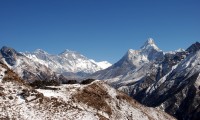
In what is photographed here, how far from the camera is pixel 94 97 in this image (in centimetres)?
8900

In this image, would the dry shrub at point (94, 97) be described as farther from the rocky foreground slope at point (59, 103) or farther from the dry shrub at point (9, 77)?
the dry shrub at point (9, 77)

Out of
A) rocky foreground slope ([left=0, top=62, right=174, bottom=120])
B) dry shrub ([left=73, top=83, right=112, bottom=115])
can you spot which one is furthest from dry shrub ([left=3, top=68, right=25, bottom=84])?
dry shrub ([left=73, top=83, right=112, bottom=115])

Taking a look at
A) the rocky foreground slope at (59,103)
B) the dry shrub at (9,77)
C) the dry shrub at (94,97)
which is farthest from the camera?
the dry shrub at (94,97)

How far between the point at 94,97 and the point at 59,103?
67.4 feet

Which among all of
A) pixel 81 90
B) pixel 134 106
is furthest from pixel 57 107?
pixel 134 106

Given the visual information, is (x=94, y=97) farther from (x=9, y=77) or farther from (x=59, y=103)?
(x=9, y=77)

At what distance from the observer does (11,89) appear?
2672 inches

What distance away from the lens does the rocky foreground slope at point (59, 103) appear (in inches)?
2490

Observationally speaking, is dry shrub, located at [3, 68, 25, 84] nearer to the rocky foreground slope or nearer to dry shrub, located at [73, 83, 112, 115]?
the rocky foreground slope

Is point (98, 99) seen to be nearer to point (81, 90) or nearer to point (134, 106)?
point (81, 90)

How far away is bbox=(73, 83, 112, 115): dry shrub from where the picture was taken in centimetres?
8406

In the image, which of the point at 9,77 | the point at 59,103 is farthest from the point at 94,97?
the point at 9,77

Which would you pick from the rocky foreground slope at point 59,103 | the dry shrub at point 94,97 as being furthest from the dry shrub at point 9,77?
the dry shrub at point 94,97

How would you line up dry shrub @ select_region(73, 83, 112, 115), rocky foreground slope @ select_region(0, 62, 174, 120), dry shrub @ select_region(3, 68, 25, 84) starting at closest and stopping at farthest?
rocky foreground slope @ select_region(0, 62, 174, 120), dry shrub @ select_region(3, 68, 25, 84), dry shrub @ select_region(73, 83, 112, 115)
